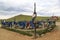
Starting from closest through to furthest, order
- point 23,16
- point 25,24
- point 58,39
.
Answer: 1. point 58,39
2. point 25,24
3. point 23,16

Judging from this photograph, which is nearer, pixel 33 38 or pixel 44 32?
pixel 33 38

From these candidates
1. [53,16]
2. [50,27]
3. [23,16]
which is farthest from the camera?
[23,16]

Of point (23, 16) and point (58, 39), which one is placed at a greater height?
point (58, 39)

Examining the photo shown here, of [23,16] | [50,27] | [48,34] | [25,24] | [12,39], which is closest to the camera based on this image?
[12,39]

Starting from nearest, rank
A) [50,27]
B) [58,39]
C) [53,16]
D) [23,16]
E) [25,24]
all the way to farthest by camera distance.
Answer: [58,39], [50,27], [25,24], [53,16], [23,16]

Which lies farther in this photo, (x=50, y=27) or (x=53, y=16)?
(x=53, y=16)

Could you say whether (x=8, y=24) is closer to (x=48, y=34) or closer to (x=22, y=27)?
(x=22, y=27)

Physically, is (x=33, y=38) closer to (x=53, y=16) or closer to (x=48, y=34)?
(x=48, y=34)

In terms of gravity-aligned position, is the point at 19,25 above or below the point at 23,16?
above

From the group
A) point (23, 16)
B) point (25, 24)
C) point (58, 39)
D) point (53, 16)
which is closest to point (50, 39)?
point (58, 39)

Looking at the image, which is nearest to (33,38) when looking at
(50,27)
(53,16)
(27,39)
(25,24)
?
(27,39)

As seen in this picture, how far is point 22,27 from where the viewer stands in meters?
31.2

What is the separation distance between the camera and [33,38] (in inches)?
899

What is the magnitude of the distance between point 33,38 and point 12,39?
2.38 metres
